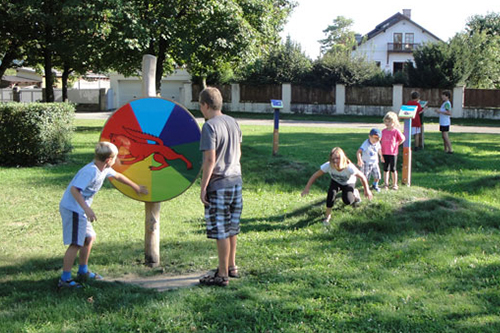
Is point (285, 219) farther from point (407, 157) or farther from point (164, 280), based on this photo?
point (407, 157)

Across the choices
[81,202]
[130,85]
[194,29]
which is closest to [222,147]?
[81,202]

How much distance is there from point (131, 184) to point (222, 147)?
1.08 metres

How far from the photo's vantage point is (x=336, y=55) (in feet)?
123

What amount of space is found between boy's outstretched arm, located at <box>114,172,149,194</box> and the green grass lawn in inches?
34.9

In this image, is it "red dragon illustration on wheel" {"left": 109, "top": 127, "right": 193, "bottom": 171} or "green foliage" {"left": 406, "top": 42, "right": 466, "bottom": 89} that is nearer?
"red dragon illustration on wheel" {"left": 109, "top": 127, "right": 193, "bottom": 171}

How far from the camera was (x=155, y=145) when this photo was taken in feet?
18.2

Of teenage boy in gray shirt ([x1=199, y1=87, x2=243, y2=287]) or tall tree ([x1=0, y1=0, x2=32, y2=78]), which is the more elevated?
tall tree ([x1=0, y1=0, x2=32, y2=78])

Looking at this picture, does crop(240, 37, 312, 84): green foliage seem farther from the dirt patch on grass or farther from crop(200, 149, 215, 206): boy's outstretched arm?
crop(200, 149, 215, 206): boy's outstretched arm

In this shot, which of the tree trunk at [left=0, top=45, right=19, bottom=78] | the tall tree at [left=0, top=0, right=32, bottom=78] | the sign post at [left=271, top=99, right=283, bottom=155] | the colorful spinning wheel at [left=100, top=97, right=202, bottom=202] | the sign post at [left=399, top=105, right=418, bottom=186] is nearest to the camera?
the colorful spinning wheel at [left=100, top=97, right=202, bottom=202]

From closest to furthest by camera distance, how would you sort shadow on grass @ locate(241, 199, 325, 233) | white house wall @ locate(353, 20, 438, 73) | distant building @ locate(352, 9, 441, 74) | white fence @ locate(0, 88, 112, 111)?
shadow on grass @ locate(241, 199, 325, 233) < white fence @ locate(0, 88, 112, 111) < distant building @ locate(352, 9, 441, 74) < white house wall @ locate(353, 20, 438, 73)

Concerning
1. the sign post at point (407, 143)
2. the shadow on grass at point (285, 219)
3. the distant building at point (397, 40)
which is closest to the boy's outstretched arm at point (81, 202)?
the shadow on grass at point (285, 219)

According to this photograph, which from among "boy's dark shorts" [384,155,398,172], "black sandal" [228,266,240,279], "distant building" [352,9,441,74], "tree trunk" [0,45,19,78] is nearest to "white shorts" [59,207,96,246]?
"black sandal" [228,266,240,279]

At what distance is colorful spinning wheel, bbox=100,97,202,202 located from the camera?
5.51m

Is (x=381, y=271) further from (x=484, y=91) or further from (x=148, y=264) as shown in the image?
(x=484, y=91)
